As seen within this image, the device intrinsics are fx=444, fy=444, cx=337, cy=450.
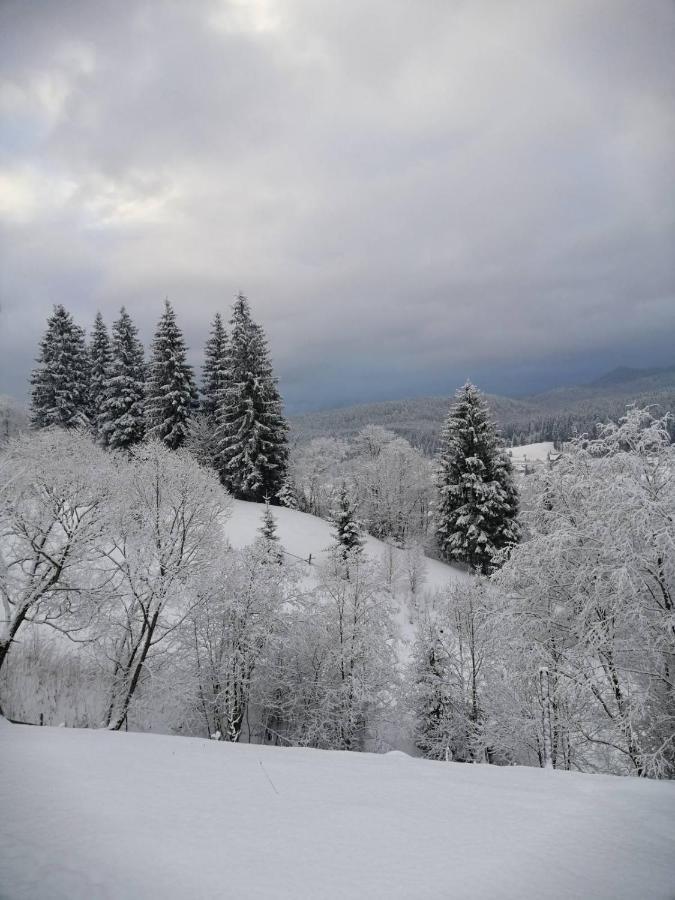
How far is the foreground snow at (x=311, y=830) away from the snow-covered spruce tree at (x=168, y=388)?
113 ft

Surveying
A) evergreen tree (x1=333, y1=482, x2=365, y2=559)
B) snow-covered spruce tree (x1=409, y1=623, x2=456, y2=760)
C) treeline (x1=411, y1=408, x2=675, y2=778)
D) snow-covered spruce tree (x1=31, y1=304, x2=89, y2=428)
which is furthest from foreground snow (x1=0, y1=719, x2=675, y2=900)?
snow-covered spruce tree (x1=31, y1=304, x2=89, y2=428)

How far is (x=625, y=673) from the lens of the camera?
34.2 ft

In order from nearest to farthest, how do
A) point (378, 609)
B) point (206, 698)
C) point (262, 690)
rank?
point (206, 698) → point (262, 690) → point (378, 609)

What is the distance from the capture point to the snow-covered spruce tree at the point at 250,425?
36.2 m

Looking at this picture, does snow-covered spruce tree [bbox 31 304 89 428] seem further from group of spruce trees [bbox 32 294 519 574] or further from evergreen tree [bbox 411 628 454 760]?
evergreen tree [bbox 411 628 454 760]

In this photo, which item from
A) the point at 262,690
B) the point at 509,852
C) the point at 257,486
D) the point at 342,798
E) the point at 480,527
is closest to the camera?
the point at 509,852

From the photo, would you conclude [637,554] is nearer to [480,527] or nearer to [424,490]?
[480,527]

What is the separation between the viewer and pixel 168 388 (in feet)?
123

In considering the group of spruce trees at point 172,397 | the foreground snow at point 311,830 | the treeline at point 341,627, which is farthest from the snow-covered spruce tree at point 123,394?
the foreground snow at point 311,830

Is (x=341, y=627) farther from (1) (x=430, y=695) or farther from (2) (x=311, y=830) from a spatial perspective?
(2) (x=311, y=830)

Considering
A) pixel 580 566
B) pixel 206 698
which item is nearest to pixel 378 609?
pixel 206 698

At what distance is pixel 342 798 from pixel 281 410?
3577 cm

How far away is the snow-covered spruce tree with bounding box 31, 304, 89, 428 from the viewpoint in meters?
39.5

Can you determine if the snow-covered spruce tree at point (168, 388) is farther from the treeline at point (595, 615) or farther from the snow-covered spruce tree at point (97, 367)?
the treeline at point (595, 615)
